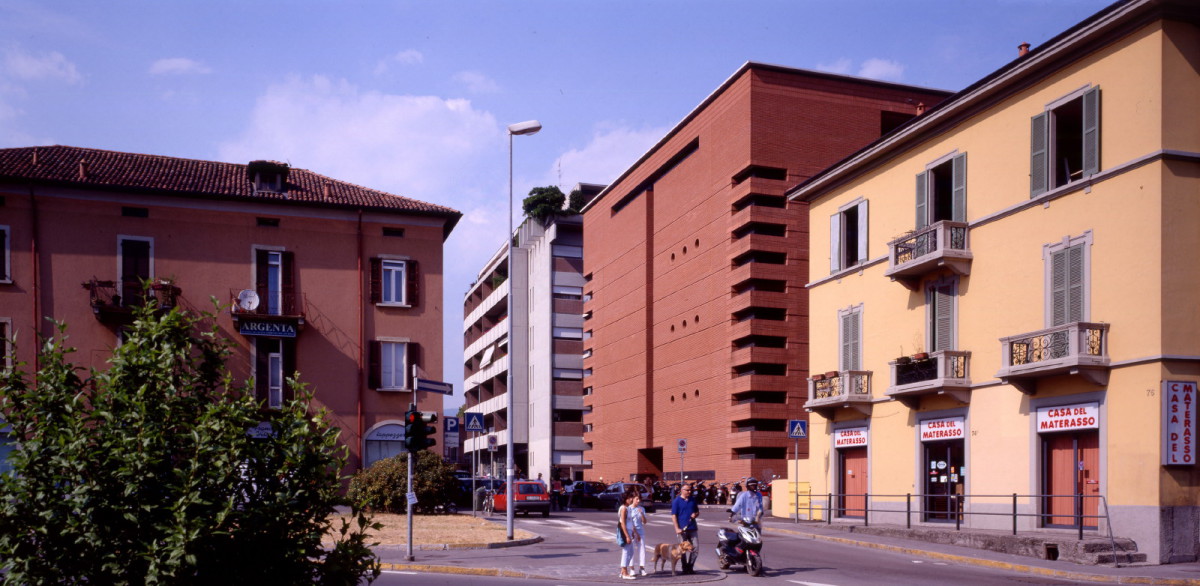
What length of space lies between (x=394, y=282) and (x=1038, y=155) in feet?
77.3

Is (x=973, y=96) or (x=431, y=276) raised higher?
(x=973, y=96)

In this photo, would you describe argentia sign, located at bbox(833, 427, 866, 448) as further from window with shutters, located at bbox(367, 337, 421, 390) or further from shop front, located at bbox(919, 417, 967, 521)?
window with shutters, located at bbox(367, 337, 421, 390)

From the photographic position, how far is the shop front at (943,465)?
2662 centimetres

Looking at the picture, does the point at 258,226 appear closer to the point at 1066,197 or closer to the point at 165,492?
the point at 1066,197

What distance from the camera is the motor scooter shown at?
1742cm

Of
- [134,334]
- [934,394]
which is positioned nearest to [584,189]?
[934,394]

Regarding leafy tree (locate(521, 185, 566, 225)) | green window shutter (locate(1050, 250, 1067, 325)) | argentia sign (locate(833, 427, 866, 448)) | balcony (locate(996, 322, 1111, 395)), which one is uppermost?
leafy tree (locate(521, 185, 566, 225))

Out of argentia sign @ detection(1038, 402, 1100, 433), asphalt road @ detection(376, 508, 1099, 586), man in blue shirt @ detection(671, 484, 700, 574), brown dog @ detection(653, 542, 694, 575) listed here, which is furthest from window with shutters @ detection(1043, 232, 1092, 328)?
brown dog @ detection(653, 542, 694, 575)

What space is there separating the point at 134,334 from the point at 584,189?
266 ft

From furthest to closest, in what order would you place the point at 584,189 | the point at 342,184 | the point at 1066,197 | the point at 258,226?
the point at 584,189, the point at 342,184, the point at 258,226, the point at 1066,197

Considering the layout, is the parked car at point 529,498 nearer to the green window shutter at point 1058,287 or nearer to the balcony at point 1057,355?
the balcony at point 1057,355

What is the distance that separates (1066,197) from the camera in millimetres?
22750

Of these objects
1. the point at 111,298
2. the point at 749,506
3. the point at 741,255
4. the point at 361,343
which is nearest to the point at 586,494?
the point at 741,255

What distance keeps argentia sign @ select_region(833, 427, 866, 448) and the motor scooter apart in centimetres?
1420
